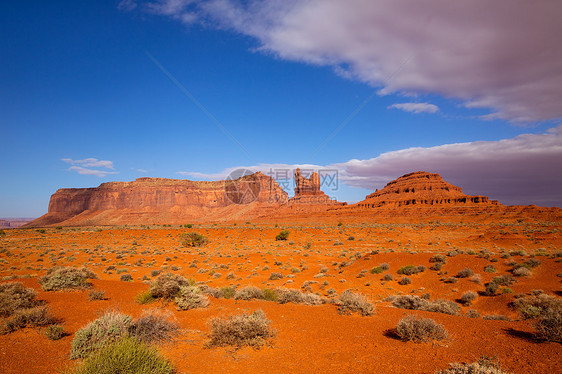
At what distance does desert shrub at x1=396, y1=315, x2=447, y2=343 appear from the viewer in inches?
232

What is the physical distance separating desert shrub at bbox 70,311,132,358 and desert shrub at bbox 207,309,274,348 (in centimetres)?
197

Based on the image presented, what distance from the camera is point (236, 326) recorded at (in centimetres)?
623

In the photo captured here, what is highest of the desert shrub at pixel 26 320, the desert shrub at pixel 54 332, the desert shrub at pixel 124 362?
the desert shrub at pixel 124 362

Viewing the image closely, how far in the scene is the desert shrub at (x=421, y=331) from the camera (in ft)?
19.3

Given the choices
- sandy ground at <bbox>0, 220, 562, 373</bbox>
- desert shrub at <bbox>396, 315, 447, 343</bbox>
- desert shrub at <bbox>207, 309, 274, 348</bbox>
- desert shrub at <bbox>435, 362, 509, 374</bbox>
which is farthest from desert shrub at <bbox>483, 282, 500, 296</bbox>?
desert shrub at <bbox>207, 309, 274, 348</bbox>

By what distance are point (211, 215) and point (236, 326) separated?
116222 millimetres

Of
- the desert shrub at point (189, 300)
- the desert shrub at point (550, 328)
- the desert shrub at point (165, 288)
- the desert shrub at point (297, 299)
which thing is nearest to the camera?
the desert shrub at point (550, 328)

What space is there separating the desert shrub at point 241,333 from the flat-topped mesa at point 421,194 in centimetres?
8950

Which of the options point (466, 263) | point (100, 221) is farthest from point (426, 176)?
point (100, 221)

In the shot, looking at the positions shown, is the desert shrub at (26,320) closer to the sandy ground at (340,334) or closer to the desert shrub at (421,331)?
the sandy ground at (340,334)

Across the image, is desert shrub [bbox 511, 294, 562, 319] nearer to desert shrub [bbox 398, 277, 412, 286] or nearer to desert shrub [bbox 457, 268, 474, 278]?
desert shrub [bbox 457, 268, 474, 278]

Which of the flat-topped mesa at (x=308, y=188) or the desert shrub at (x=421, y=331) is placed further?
the flat-topped mesa at (x=308, y=188)

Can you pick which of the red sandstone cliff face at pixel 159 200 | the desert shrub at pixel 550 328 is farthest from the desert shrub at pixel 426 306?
the red sandstone cliff face at pixel 159 200

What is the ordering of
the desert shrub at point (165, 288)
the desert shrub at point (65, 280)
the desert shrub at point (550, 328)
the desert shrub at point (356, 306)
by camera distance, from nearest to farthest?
the desert shrub at point (550, 328), the desert shrub at point (356, 306), the desert shrub at point (165, 288), the desert shrub at point (65, 280)
